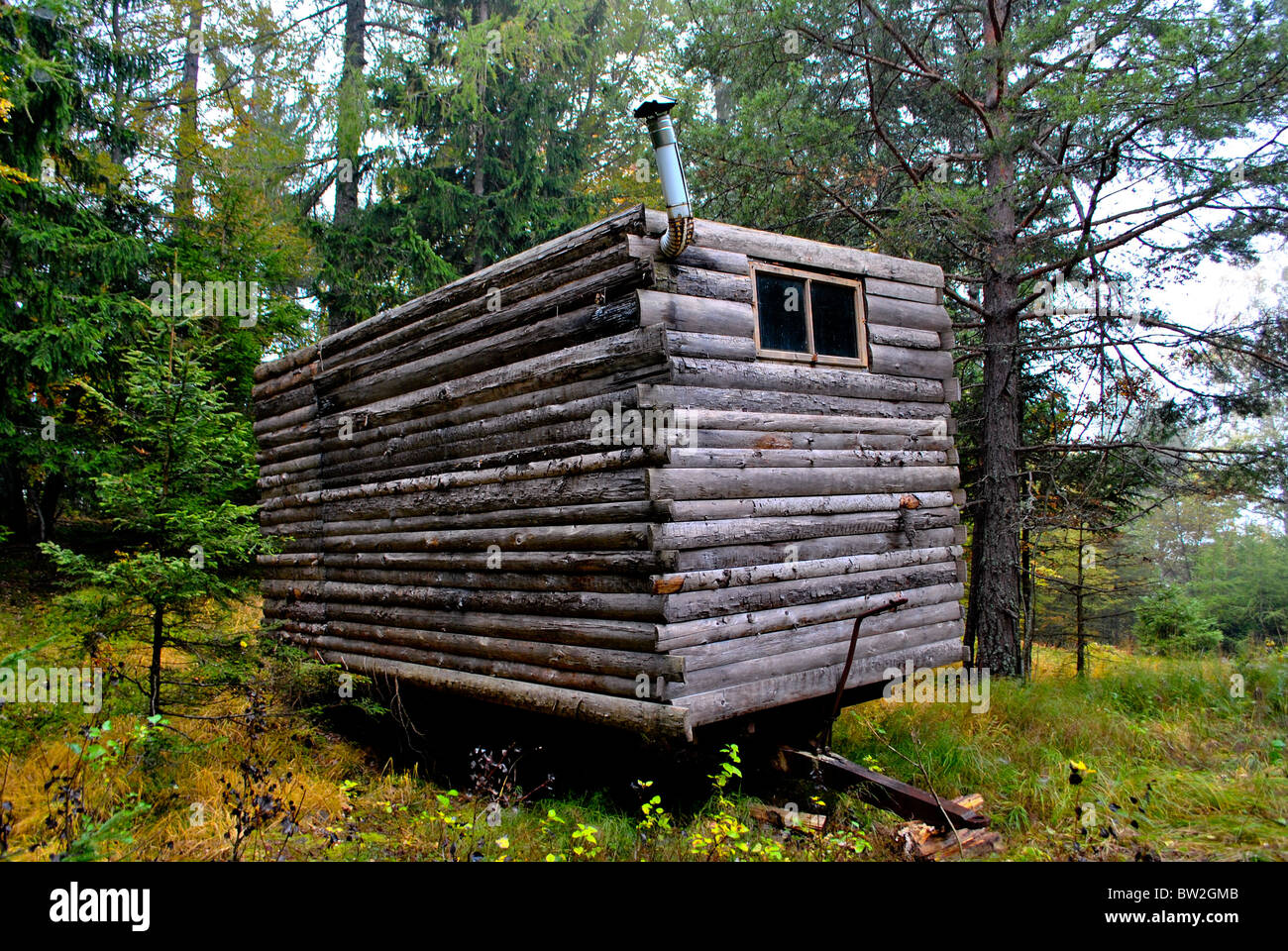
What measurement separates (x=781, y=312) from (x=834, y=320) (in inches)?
27.0

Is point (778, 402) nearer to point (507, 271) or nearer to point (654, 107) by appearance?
point (654, 107)

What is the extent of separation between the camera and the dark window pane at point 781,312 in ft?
21.3

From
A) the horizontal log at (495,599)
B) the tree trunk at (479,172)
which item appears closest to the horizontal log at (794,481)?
the horizontal log at (495,599)

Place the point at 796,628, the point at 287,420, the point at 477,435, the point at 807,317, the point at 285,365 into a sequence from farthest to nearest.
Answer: the point at 285,365 < the point at 287,420 < the point at 477,435 < the point at 807,317 < the point at 796,628

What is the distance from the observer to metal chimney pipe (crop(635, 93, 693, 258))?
5418 mm

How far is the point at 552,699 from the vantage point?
621 cm

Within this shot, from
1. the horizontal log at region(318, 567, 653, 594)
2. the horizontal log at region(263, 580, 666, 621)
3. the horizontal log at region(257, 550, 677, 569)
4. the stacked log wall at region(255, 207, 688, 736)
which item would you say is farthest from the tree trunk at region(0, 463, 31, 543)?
the horizontal log at region(318, 567, 653, 594)

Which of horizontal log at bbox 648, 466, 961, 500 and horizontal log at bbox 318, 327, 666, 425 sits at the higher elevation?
horizontal log at bbox 318, 327, 666, 425

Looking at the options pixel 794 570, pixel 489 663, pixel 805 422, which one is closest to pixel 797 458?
pixel 805 422

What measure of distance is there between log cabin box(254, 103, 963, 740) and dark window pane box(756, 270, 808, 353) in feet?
0.06

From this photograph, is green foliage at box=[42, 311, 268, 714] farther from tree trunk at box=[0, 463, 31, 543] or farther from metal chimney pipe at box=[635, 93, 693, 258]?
tree trunk at box=[0, 463, 31, 543]

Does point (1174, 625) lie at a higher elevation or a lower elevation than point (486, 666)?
lower

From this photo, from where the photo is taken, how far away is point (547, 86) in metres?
17.7
